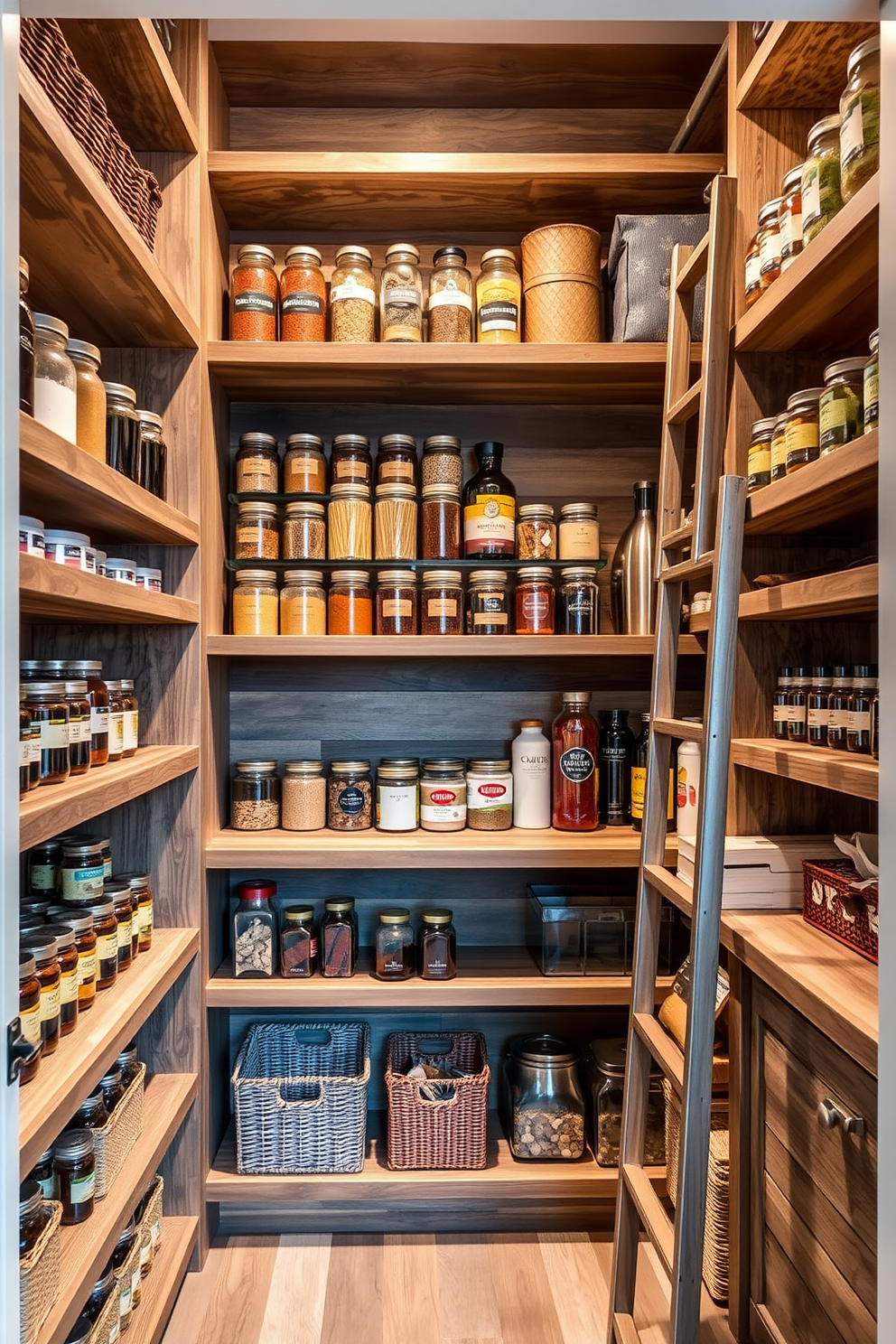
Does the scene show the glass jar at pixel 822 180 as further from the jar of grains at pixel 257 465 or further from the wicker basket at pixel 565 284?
the jar of grains at pixel 257 465

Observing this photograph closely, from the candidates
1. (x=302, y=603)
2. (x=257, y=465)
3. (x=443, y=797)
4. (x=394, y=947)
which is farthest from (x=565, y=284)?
(x=394, y=947)

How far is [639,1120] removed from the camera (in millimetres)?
1617

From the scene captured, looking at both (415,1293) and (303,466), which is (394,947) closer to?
(415,1293)

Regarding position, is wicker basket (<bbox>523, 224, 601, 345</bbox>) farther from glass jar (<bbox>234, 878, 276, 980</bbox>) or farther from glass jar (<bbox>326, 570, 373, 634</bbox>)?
glass jar (<bbox>234, 878, 276, 980</bbox>)

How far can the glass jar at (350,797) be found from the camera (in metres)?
2.04

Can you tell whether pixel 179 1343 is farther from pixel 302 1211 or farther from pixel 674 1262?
pixel 674 1262

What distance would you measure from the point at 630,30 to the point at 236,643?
159cm

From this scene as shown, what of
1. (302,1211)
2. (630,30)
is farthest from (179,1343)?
(630,30)

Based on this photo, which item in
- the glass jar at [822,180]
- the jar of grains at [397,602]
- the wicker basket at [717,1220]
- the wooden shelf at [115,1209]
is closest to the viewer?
the wooden shelf at [115,1209]

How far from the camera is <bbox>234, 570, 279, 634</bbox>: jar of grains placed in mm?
1979

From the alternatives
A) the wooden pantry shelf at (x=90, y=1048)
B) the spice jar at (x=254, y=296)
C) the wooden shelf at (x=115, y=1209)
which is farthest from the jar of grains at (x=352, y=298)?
the wooden shelf at (x=115, y=1209)

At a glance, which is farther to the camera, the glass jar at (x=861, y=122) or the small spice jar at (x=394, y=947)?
the small spice jar at (x=394, y=947)

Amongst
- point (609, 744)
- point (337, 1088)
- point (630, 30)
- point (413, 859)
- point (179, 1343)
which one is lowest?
point (179, 1343)

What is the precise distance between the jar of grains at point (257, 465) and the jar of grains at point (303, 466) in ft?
0.12
